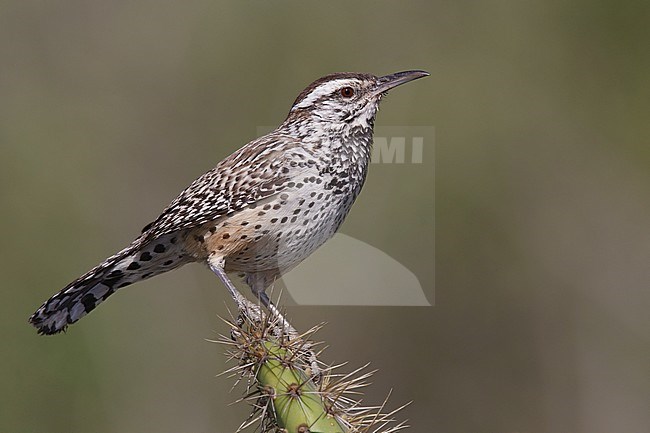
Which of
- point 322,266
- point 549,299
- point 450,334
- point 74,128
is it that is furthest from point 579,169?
point 74,128

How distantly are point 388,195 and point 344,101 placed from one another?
2.07 meters

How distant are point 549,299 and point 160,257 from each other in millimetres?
2996

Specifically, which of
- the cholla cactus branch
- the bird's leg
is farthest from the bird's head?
the cholla cactus branch

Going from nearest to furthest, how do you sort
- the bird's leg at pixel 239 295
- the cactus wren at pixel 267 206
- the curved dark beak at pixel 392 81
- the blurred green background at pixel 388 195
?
the bird's leg at pixel 239 295 < the cactus wren at pixel 267 206 < the curved dark beak at pixel 392 81 < the blurred green background at pixel 388 195

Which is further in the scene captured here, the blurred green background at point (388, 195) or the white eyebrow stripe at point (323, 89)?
the blurred green background at point (388, 195)

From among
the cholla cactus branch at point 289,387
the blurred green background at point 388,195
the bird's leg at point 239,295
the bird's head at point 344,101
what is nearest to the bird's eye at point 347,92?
the bird's head at point 344,101

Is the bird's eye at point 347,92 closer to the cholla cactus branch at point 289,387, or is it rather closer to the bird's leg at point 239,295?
the bird's leg at point 239,295

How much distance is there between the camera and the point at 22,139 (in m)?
6.07

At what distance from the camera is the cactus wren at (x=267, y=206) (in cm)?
335

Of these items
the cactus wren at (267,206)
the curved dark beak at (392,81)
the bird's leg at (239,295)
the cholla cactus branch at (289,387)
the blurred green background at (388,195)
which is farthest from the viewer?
the blurred green background at (388,195)

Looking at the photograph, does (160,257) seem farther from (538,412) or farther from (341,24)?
(341,24)

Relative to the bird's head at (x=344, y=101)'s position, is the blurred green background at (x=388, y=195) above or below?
below

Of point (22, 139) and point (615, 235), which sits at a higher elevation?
point (22, 139)

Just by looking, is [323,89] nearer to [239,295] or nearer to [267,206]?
[267,206]
